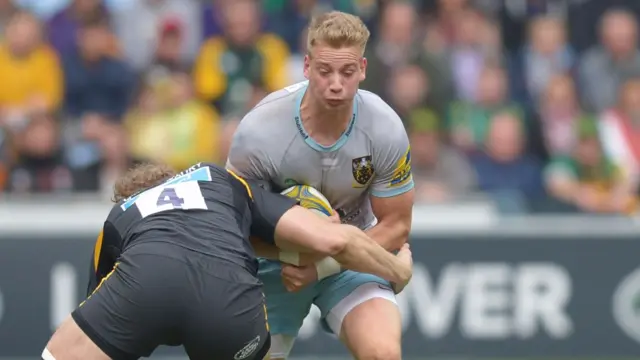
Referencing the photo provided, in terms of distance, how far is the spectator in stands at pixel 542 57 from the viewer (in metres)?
13.2

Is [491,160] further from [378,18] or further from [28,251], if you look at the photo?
[28,251]

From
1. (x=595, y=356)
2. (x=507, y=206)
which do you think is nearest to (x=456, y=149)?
(x=507, y=206)

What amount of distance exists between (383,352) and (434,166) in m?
5.38

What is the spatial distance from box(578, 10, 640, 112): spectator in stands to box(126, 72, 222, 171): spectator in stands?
12.4ft

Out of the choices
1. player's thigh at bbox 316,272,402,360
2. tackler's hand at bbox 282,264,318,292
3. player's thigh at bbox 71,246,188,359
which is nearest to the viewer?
player's thigh at bbox 71,246,188,359

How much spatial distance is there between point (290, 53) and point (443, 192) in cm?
222

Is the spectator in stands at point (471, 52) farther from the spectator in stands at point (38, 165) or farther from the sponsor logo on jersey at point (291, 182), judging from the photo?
the sponsor logo on jersey at point (291, 182)

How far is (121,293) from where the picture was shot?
5.95 m

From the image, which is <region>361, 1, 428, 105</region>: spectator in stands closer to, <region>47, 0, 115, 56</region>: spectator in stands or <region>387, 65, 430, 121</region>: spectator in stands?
<region>387, 65, 430, 121</region>: spectator in stands

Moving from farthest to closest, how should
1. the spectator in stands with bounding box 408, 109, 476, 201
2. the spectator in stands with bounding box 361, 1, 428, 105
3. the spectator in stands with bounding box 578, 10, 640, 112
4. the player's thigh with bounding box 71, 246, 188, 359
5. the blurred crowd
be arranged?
the spectator in stands with bounding box 578, 10, 640, 112
the spectator in stands with bounding box 361, 1, 428, 105
the blurred crowd
the spectator in stands with bounding box 408, 109, 476, 201
the player's thigh with bounding box 71, 246, 188, 359

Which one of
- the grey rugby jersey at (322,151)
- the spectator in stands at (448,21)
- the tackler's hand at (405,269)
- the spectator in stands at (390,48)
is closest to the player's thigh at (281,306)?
the tackler's hand at (405,269)

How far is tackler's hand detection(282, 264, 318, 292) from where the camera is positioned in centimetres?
679

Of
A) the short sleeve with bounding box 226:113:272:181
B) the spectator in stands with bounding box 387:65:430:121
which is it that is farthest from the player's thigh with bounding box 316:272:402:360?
the spectator in stands with bounding box 387:65:430:121

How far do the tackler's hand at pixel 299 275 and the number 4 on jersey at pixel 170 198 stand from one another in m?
0.83
